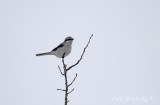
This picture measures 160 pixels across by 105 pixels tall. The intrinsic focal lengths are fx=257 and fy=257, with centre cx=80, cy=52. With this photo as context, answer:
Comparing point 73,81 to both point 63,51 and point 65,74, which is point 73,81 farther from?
point 63,51

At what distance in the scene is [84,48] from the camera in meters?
5.77

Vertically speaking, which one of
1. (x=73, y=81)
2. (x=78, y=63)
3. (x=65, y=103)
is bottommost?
(x=65, y=103)

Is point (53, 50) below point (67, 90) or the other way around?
the other way around

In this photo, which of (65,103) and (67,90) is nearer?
(65,103)

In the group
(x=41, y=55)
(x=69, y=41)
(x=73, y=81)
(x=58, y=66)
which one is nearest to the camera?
(x=73, y=81)

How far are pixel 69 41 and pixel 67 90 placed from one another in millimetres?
5075

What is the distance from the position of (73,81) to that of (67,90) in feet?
1.36

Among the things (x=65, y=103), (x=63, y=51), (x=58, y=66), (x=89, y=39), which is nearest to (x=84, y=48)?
(x=89, y=39)

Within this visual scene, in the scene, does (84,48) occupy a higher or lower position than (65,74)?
higher

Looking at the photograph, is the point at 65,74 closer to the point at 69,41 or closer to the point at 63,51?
the point at 63,51

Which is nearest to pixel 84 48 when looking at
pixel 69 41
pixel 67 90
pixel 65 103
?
pixel 67 90

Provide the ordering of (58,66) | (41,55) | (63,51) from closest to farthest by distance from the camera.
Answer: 1. (58,66)
2. (63,51)
3. (41,55)

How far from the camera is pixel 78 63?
574 cm

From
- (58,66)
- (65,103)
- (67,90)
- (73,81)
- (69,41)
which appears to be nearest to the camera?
(65,103)
